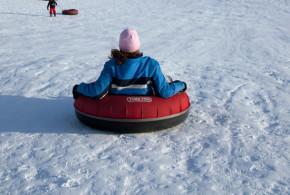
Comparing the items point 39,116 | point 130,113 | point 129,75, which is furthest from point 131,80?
point 39,116

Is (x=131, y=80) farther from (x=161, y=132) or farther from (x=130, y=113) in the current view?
(x=161, y=132)

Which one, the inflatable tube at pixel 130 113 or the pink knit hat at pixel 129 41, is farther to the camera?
the inflatable tube at pixel 130 113

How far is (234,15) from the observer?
16.4 metres

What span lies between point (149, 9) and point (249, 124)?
14964 millimetres

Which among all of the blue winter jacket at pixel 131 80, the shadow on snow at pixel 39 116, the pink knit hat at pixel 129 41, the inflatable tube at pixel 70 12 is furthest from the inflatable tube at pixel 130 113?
the inflatable tube at pixel 70 12

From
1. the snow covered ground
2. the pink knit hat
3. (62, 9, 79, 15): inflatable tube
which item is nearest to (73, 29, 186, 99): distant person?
the pink knit hat

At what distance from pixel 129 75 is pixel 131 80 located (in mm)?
78

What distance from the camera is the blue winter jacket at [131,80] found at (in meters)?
3.95

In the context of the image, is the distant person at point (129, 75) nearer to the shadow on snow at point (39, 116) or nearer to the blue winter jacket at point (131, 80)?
the blue winter jacket at point (131, 80)

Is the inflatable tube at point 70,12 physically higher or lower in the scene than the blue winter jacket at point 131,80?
lower

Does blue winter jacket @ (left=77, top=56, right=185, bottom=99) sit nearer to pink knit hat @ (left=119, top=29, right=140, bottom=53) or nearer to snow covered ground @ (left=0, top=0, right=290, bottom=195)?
pink knit hat @ (left=119, top=29, right=140, bottom=53)

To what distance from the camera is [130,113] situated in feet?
13.0

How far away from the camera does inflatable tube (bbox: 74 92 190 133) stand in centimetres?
396

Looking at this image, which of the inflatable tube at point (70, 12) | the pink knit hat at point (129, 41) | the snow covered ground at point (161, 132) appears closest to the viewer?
the snow covered ground at point (161, 132)
